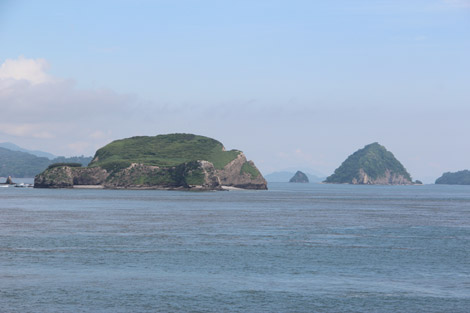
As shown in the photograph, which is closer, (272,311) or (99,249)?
(272,311)

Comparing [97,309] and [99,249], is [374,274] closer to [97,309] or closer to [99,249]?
[97,309]

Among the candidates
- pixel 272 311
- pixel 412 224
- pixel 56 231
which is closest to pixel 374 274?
pixel 272 311

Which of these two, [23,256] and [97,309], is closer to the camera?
[97,309]

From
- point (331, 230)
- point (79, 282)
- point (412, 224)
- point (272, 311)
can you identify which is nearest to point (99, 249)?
point (79, 282)

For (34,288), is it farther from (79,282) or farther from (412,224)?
(412,224)

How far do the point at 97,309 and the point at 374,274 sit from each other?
24.3 m

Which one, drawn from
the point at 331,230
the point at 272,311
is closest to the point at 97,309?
the point at 272,311

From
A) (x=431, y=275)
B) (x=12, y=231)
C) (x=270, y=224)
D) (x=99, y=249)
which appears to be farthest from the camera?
(x=270, y=224)

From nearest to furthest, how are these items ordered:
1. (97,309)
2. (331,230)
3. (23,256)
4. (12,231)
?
(97,309) < (23,256) < (12,231) < (331,230)

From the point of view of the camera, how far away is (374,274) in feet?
167

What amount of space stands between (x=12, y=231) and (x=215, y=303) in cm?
5168

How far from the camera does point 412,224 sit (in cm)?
10712

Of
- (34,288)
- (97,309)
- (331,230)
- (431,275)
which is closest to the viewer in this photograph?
(97,309)

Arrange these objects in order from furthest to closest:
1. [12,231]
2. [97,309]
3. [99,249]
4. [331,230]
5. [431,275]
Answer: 1. [331,230]
2. [12,231]
3. [99,249]
4. [431,275]
5. [97,309]
